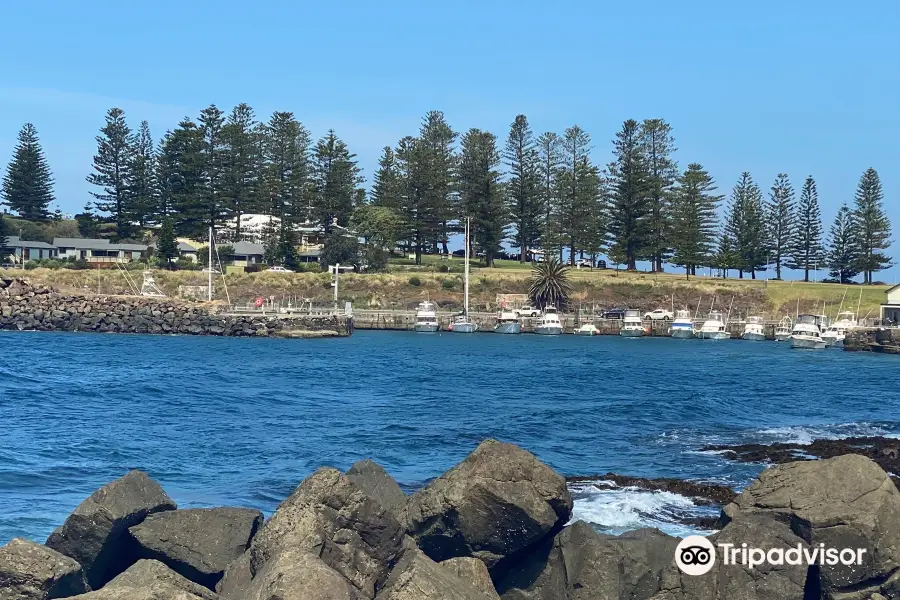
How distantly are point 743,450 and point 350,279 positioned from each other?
58.7m

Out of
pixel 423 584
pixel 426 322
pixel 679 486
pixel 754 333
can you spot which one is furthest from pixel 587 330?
pixel 423 584

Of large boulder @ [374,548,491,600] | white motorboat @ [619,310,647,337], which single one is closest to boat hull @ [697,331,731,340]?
white motorboat @ [619,310,647,337]

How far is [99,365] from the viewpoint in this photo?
35312mm

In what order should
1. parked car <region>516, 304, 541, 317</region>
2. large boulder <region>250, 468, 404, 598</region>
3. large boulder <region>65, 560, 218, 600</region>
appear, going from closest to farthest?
large boulder <region>65, 560, 218, 600</region>, large boulder <region>250, 468, 404, 598</region>, parked car <region>516, 304, 541, 317</region>

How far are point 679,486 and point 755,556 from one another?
6.49 metres

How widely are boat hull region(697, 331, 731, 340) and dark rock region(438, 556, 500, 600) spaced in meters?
60.8

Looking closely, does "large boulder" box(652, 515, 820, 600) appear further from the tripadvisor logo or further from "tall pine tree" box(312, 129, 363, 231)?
"tall pine tree" box(312, 129, 363, 231)

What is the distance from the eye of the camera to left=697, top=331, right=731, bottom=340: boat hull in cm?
6650

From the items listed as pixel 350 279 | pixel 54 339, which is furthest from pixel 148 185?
pixel 54 339

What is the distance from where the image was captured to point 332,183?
85.6 metres

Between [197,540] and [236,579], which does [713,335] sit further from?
[236,579]

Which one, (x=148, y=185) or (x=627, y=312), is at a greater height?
(x=148, y=185)

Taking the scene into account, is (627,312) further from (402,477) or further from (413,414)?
(402,477)

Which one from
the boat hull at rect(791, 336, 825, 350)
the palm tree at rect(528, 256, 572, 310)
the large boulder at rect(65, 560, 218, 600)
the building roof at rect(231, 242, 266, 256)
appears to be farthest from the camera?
the building roof at rect(231, 242, 266, 256)
